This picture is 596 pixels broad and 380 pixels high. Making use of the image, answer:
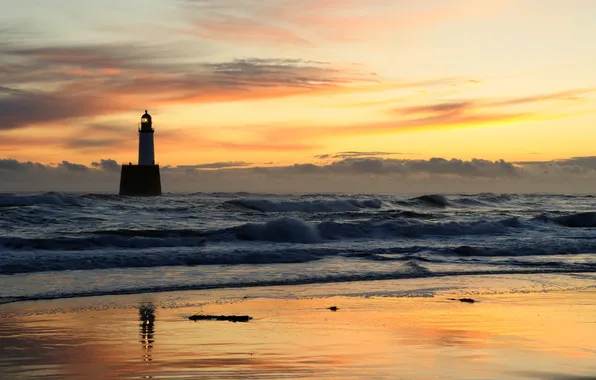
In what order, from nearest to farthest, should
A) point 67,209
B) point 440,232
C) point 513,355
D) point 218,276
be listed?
point 513,355 → point 218,276 → point 440,232 → point 67,209

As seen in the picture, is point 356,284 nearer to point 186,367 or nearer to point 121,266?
point 121,266

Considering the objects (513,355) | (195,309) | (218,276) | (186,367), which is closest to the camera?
(186,367)

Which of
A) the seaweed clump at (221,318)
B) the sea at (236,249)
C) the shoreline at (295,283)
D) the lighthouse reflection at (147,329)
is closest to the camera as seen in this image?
the lighthouse reflection at (147,329)

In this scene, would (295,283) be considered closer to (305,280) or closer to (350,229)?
(305,280)

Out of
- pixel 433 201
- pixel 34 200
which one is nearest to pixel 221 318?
pixel 34 200

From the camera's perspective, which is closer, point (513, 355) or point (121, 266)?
point (513, 355)

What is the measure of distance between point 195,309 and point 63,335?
2359mm

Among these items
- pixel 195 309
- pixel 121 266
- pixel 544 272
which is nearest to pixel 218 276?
pixel 121 266

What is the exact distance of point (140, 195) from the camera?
2228 inches

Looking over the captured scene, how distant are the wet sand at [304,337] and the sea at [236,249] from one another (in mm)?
2052

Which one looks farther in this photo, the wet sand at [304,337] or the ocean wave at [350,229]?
the ocean wave at [350,229]

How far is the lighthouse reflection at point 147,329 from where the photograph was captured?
23.4 feet

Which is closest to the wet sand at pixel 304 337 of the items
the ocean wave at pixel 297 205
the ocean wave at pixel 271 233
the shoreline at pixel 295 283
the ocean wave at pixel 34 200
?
the shoreline at pixel 295 283

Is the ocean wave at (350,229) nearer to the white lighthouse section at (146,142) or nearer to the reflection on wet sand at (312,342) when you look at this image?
the reflection on wet sand at (312,342)
